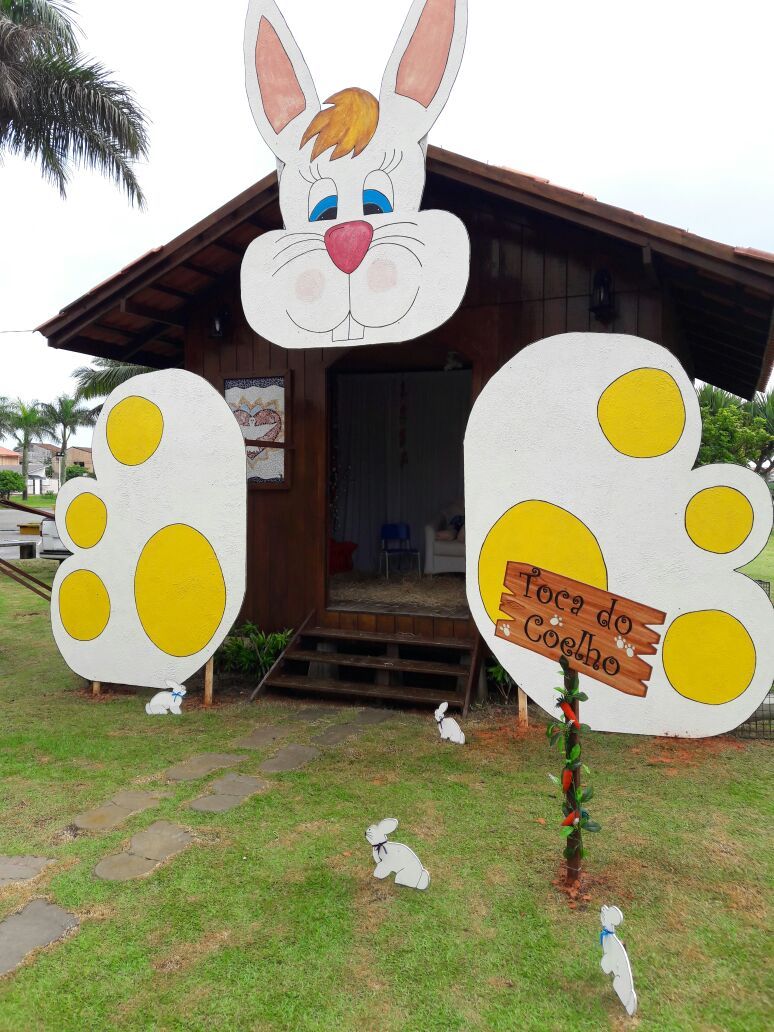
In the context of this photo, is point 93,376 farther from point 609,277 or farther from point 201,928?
point 201,928

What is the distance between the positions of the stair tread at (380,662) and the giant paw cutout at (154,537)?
0.85 meters

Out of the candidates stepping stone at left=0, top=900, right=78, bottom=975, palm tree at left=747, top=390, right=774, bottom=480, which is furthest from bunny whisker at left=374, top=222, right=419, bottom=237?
palm tree at left=747, top=390, right=774, bottom=480

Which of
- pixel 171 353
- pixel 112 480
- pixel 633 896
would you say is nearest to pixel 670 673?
pixel 633 896

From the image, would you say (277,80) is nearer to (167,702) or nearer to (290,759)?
(167,702)

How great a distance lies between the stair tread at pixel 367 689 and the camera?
557cm

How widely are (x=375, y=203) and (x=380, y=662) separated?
342cm

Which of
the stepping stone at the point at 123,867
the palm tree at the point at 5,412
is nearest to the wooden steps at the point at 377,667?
the stepping stone at the point at 123,867

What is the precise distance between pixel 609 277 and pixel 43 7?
41.8 ft

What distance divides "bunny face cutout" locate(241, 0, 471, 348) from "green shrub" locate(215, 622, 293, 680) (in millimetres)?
2547

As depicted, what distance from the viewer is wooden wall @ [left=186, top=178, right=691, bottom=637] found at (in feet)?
18.9

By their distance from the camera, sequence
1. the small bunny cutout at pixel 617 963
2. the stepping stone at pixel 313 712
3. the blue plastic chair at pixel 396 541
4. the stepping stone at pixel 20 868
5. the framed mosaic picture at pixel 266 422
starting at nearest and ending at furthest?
the small bunny cutout at pixel 617 963 → the stepping stone at pixel 20 868 → the stepping stone at pixel 313 712 → the framed mosaic picture at pixel 266 422 → the blue plastic chair at pixel 396 541

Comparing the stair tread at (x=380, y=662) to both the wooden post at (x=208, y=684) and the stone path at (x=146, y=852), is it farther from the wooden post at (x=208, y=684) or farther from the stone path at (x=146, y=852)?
the stone path at (x=146, y=852)

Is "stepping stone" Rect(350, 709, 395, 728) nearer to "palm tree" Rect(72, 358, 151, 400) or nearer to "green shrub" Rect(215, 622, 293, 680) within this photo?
"green shrub" Rect(215, 622, 293, 680)

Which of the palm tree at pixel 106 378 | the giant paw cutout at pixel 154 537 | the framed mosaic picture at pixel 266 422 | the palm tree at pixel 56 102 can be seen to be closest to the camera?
the giant paw cutout at pixel 154 537
